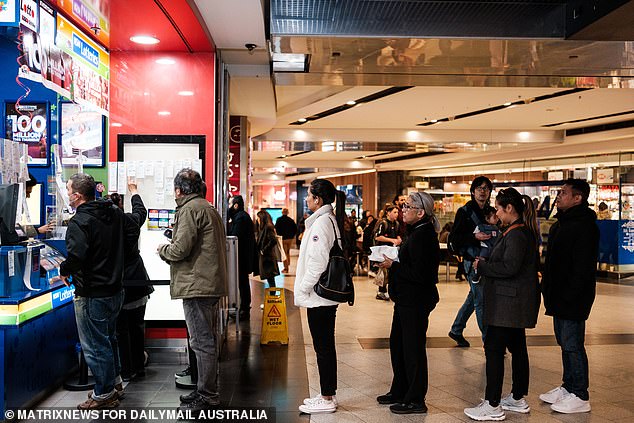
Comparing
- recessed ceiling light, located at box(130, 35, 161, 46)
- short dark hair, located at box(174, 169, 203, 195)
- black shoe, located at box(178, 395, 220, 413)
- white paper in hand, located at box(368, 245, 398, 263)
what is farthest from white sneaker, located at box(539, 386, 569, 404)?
recessed ceiling light, located at box(130, 35, 161, 46)

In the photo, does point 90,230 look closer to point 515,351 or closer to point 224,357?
point 224,357

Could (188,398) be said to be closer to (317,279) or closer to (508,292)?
(317,279)

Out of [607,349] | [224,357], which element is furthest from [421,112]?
[224,357]

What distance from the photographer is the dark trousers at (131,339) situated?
508cm

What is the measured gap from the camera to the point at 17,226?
461cm

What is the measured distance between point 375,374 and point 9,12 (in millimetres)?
3932

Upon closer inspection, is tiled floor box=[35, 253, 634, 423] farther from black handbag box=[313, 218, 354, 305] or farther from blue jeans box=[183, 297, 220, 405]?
black handbag box=[313, 218, 354, 305]

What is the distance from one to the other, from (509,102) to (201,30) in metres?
6.61

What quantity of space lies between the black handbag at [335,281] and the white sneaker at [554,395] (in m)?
1.75

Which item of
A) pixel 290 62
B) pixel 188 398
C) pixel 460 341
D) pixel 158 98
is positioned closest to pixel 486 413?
pixel 188 398

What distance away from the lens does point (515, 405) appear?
4.53 meters

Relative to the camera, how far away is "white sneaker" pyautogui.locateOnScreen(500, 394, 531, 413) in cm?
450

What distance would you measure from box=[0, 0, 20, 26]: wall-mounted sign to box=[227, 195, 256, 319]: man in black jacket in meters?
4.54

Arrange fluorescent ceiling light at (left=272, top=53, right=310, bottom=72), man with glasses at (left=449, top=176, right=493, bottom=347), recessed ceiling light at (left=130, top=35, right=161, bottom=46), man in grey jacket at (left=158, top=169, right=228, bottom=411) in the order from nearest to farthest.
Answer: man in grey jacket at (left=158, top=169, right=228, bottom=411), recessed ceiling light at (left=130, top=35, right=161, bottom=46), man with glasses at (left=449, top=176, right=493, bottom=347), fluorescent ceiling light at (left=272, top=53, right=310, bottom=72)
